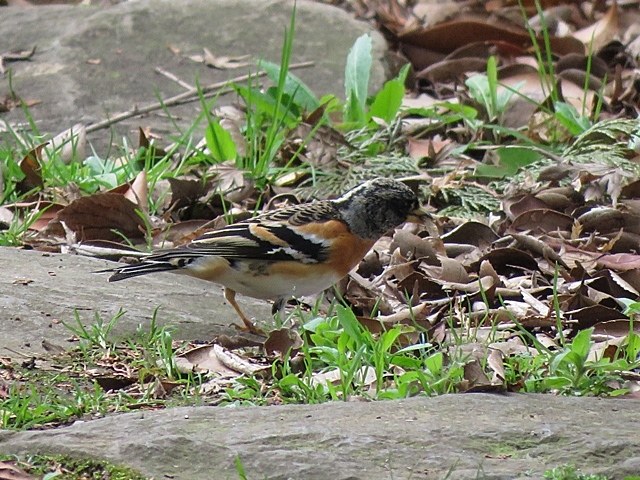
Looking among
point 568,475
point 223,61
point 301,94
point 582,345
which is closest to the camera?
point 568,475

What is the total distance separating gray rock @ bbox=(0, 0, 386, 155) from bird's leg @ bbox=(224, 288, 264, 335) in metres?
2.90

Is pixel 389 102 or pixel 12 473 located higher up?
pixel 12 473

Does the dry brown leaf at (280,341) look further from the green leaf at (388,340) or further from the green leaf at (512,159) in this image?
the green leaf at (512,159)

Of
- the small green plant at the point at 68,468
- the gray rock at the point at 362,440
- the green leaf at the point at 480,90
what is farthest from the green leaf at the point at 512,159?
the small green plant at the point at 68,468

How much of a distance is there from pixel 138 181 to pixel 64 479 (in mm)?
3641

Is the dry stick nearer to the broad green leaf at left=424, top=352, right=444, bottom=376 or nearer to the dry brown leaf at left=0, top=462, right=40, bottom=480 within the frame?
the broad green leaf at left=424, top=352, right=444, bottom=376

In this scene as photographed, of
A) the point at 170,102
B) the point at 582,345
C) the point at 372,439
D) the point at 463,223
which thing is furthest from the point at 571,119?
the point at 372,439

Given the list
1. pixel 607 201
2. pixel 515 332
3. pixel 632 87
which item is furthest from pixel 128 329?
pixel 632 87

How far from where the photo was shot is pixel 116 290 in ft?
16.5

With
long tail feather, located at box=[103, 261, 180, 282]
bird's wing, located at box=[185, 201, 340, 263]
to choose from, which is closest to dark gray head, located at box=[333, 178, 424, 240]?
bird's wing, located at box=[185, 201, 340, 263]

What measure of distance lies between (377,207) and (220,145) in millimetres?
1764

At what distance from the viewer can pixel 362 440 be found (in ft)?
9.91

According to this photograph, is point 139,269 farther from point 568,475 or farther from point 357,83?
point 357,83

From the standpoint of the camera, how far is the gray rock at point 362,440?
9.34 ft
